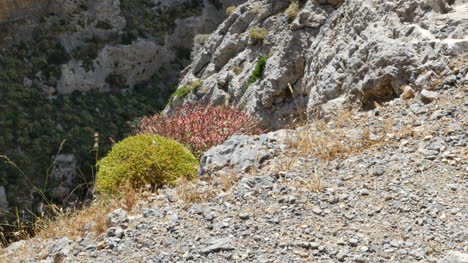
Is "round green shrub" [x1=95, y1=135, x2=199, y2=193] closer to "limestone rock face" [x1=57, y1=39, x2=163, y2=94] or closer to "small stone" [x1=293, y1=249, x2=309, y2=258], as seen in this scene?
"small stone" [x1=293, y1=249, x2=309, y2=258]

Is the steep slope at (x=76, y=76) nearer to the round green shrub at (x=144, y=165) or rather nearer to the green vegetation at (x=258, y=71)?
the green vegetation at (x=258, y=71)

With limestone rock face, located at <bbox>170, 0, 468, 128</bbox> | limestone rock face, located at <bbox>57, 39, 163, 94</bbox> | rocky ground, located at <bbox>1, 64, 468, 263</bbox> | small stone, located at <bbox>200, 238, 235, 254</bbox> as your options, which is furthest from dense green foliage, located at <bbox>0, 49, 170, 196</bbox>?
small stone, located at <bbox>200, 238, 235, 254</bbox>

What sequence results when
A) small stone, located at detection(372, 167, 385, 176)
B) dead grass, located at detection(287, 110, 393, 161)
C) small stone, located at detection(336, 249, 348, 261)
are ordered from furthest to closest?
dead grass, located at detection(287, 110, 393, 161), small stone, located at detection(372, 167, 385, 176), small stone, located at detection(336, 249, 348, 261)

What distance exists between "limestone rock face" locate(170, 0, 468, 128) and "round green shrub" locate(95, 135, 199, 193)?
2.17m

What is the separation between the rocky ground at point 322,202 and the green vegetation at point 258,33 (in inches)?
378

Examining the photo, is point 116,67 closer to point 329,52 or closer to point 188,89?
point 188,89

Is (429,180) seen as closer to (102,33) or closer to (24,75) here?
(24,75)

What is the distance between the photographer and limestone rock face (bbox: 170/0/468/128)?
7609 mm

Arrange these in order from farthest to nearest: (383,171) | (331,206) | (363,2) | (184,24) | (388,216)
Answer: (184,24) < (363,2) < (383,171) < (331,206) < (388,216)

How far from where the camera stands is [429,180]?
210 inches

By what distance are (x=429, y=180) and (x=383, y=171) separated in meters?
0.57

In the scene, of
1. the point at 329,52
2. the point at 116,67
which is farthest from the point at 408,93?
the point at 116,67

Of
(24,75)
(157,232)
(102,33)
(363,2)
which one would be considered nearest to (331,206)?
(157,232)

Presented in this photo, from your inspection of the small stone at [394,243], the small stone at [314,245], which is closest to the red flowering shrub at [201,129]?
the small stone at [314,245]
